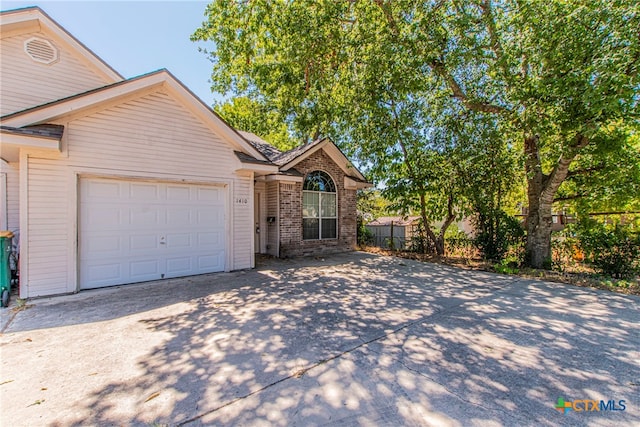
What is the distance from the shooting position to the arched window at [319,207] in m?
11.2

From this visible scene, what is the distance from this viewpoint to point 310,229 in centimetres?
1131

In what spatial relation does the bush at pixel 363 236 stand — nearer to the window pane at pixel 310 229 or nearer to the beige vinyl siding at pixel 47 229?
the window pane at pixel 310 229

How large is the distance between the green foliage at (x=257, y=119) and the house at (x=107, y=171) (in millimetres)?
11644

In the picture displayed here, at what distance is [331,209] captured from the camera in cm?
1198

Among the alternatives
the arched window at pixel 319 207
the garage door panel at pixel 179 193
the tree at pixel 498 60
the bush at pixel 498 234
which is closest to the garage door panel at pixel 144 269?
the garage door panel at pixel 179 193

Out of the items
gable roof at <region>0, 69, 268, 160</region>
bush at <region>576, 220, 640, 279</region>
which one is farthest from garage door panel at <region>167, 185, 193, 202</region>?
bush at <region>576, 220, 640, 279</region>

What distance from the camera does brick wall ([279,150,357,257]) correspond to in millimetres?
10562

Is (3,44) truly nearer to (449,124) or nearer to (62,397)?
(62,397)

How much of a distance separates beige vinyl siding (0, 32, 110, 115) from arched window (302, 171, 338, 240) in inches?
293

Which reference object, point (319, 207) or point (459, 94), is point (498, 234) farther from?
point (319, 207)

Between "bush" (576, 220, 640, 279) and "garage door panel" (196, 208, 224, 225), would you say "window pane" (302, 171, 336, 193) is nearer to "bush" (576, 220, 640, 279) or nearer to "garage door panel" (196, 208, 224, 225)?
"garage door panel" (196, 208, 224, 225)

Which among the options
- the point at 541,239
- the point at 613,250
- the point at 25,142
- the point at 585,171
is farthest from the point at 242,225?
the point at 585,171

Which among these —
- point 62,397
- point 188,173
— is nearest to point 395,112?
point 188,173

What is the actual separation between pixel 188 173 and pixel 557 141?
969 cm
